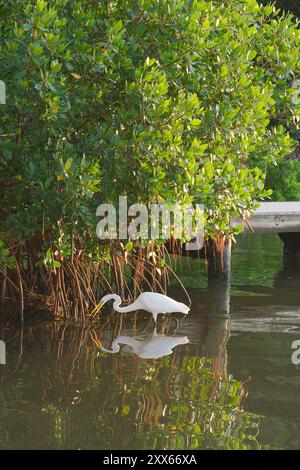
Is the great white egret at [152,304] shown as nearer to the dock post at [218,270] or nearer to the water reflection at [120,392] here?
the water reflection at [120,392]

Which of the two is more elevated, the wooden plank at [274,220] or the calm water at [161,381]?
the wooden plank at [274,220]

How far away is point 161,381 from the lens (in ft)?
25.0

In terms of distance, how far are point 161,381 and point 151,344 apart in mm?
1390

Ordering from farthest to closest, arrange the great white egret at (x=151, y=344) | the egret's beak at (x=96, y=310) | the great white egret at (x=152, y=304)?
the egret's beak at (x=96, y=310)
the great white egret at (x=152, y=304)
the great white egret at (x=151, y=344)

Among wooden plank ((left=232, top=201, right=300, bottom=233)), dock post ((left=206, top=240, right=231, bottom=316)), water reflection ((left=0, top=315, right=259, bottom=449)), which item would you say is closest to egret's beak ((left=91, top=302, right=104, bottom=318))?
water reflection ((left=0, top=315, right=259, bottom=449))

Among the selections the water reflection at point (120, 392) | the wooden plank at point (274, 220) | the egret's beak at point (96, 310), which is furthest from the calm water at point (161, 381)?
the wooden plank at point (274, 220)

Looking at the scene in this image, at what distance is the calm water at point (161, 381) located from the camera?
6.27 meters

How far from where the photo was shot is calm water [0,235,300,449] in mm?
6270

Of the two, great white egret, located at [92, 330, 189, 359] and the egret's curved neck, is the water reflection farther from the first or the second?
the egret's curved neck

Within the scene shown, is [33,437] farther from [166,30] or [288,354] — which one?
[166,30]

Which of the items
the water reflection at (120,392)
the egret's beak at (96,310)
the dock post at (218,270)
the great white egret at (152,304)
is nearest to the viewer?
the water reflection at (120,392)

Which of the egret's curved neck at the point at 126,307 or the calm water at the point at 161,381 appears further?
the egret's curved neck at the point at 126,307

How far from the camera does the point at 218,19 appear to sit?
9375 millimetres

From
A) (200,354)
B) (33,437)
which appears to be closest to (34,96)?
(200,354)
